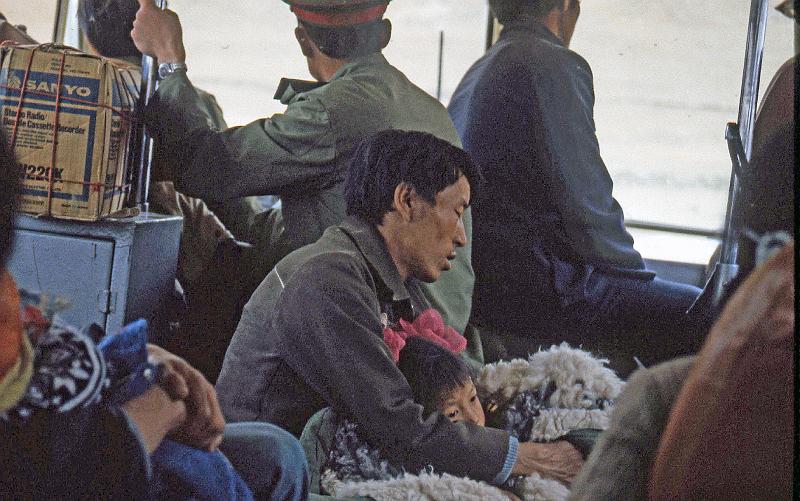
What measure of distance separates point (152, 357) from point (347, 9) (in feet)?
2.45

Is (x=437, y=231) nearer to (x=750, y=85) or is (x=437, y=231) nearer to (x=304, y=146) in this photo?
(x=304, y=146)

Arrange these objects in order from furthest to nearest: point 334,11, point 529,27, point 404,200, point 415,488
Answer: point 529,27
point 334,11
point 404,200
point 415,488

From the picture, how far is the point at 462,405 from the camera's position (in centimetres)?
144

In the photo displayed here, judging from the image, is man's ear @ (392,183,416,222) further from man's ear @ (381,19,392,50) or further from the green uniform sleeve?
man's ear @ (381,19,392,50)

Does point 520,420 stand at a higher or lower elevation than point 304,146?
lower

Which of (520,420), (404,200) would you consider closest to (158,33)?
(404,200)

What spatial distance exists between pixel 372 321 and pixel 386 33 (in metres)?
0.51

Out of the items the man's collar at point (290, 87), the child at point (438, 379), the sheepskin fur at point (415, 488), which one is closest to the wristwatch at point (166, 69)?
the man's collar at point (290, 87)

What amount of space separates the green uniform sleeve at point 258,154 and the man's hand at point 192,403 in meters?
0.56

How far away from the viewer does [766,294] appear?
92cm

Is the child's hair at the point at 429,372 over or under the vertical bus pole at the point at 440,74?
under

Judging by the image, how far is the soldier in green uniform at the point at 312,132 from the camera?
5.06ft

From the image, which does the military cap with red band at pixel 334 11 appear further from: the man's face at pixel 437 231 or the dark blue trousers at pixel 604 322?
the dark blue trousers at pixel 604 322

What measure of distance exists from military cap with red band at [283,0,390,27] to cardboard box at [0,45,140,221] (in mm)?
305
